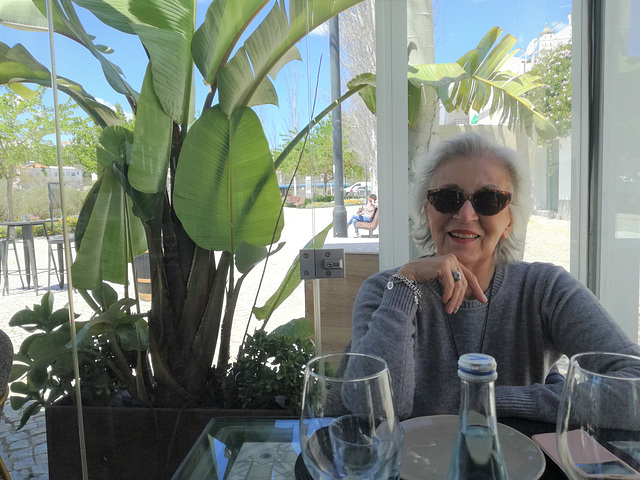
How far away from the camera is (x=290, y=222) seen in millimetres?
2037

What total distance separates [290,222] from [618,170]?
1.65 metres

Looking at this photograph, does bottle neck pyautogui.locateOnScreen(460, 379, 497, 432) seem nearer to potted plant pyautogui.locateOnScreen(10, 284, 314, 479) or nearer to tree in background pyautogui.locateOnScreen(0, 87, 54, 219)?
potted plant pyautogui.locateOnScreen(10, 284, 314, 479)

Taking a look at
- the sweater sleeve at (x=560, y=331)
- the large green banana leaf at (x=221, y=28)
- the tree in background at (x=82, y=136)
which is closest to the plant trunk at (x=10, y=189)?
the tree in background at (x=82, y=136)

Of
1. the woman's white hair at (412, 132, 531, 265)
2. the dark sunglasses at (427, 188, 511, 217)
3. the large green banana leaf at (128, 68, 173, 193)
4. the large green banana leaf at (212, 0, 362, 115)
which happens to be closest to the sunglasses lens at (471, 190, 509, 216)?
the dark sunglasses at (427, 188, 511, 217)

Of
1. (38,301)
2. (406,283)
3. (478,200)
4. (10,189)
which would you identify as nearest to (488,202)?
(478,200)

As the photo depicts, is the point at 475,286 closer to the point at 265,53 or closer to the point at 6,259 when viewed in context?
the point at 265,53

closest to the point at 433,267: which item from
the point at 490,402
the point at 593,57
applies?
the point at 490,402

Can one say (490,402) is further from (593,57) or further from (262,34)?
(593,57)

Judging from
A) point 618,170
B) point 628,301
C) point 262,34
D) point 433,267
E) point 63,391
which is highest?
point 262,34

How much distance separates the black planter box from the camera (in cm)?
199

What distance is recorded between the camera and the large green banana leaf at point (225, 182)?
179 cm

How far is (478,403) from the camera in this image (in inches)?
20.3

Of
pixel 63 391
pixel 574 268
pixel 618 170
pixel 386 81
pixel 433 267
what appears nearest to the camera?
pixel 433 267

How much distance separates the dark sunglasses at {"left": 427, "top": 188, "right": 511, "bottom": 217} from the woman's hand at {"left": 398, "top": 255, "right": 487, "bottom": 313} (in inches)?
6.8
